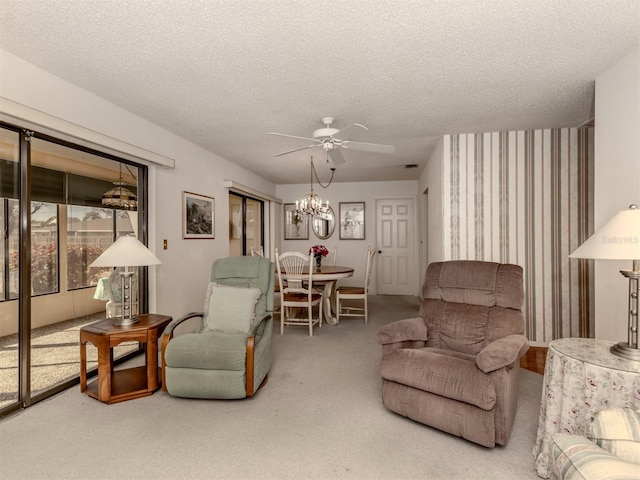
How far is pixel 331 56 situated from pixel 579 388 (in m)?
2.25

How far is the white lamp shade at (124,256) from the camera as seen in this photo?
100 inches

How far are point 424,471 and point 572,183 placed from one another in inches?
132

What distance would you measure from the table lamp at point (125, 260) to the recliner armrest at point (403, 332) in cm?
182

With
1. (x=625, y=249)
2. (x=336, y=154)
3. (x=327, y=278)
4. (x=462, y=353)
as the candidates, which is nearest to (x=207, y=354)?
(x=462, y=353)

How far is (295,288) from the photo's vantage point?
14.7 ft

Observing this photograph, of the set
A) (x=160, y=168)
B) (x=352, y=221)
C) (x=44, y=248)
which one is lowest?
(x=44, y=248)

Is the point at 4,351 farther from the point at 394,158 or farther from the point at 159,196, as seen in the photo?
the point at 394,158

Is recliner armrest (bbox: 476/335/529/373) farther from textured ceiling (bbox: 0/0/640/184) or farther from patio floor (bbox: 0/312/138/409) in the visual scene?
patio floor (bbox: 0/312/138/409)

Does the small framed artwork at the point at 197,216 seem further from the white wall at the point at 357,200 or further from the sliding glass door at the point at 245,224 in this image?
the white wall at the point at 357,200

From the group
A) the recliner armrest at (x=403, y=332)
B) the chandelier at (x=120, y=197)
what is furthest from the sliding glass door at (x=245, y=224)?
the recliner armrest at (x=403, y=332)

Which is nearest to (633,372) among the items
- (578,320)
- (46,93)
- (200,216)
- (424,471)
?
(424,471)

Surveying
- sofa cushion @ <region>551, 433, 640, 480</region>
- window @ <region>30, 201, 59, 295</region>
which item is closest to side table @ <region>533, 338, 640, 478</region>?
sofa cushion @ <region>551, 433, 640, 480</region>

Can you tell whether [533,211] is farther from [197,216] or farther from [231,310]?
[197,216]

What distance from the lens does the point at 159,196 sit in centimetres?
370
